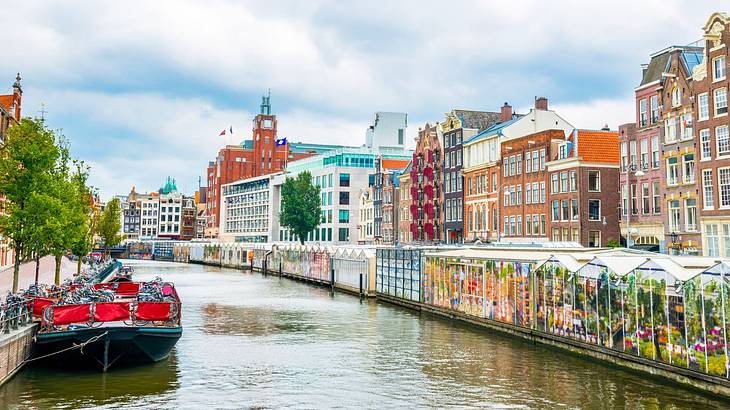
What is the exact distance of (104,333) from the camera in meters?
24.6

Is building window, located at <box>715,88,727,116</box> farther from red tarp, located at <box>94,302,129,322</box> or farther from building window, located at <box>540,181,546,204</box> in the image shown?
red tarp, located at <box>94,302,129,322</box>

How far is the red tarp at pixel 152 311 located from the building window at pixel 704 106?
43295 millimetres

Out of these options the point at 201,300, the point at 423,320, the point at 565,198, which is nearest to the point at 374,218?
the point at 565,198

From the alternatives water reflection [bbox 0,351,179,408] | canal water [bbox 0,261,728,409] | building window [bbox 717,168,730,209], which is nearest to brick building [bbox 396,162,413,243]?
building window [bbox 717,168,730,209]

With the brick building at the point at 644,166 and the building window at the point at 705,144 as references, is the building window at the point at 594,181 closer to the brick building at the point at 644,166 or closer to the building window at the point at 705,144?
the brick building at the point at 644,166

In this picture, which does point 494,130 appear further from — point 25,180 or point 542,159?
point 25,180

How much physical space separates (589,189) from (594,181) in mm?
1073

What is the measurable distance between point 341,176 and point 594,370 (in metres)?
106

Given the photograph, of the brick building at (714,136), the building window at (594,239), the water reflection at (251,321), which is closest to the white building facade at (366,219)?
the building window at (594,239)

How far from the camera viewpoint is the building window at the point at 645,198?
57469mm

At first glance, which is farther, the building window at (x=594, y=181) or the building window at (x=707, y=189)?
the building window at (x=594, y=181)

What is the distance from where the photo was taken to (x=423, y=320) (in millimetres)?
42750

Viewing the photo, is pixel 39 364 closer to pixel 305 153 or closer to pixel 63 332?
pixel 63 332

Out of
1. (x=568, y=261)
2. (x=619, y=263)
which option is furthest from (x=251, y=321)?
(x=619, y=263)
